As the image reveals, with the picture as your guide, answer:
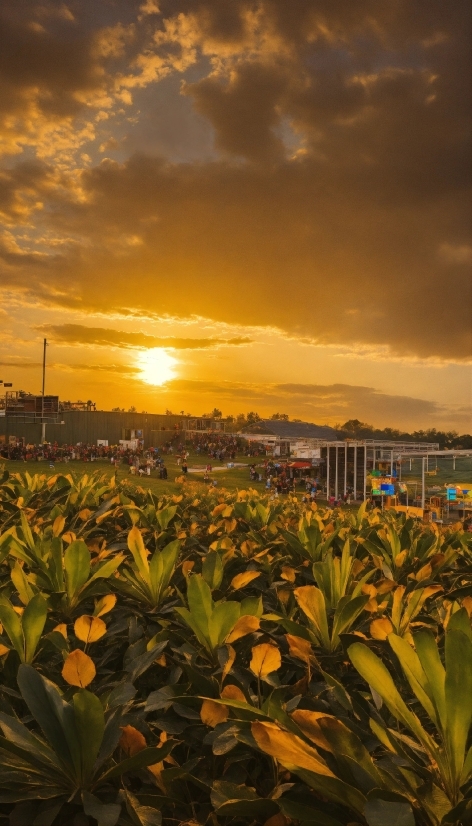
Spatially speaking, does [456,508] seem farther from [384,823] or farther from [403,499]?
[384,823]

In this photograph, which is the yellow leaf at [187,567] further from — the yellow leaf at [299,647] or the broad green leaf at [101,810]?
the broad green leaf at [101,810]

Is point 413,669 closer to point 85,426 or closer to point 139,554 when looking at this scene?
point 139,554

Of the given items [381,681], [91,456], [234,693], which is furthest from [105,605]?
[91,456]

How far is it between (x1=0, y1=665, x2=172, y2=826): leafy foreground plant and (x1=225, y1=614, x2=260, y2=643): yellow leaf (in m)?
0.35

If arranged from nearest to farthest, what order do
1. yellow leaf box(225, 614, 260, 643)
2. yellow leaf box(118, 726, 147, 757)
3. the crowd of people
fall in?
yellow leaf box(118, 726, 147, 757), yellow leaf box(225, 614, 260, 643), the crowd of people

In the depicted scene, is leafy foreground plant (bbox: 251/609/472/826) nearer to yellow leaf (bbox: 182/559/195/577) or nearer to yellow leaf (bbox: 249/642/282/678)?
yellow leaf (bbox: 249/642/282/678)

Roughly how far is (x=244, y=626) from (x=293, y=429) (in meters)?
67.0

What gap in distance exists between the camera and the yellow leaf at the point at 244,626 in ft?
4.16

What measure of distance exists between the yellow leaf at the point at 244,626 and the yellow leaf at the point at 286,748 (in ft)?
1.40

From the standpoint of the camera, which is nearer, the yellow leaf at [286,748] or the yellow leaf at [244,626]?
the yellow leaf at [286,748]

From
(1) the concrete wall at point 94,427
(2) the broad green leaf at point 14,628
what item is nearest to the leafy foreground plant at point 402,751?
(2) the broad green leaf at point 14,628

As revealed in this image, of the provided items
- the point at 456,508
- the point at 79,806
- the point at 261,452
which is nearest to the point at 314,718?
the point at 79,806

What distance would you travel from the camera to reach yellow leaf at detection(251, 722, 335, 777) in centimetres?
82

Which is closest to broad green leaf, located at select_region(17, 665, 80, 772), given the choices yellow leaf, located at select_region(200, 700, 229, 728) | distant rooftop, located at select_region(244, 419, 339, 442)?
yellow leaf, located at select_region(200, 700, 229, 728)
